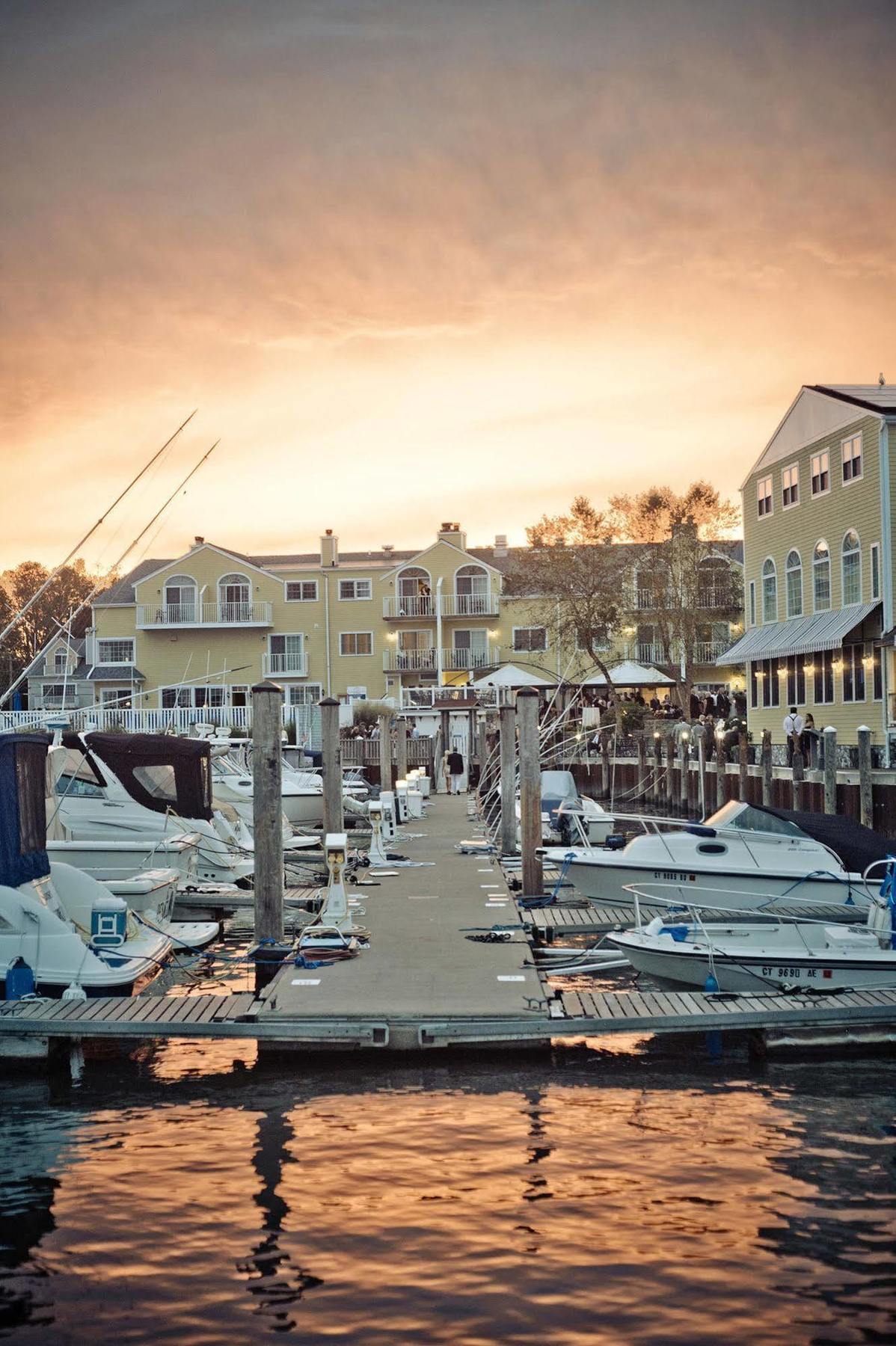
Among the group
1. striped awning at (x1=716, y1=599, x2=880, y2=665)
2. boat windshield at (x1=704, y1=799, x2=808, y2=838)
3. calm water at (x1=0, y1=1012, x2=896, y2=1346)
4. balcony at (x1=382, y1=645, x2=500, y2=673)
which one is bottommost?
calm water at (x1=0, y1=1012, x2=896, y2=1346)

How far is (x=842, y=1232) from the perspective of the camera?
27.4 feet

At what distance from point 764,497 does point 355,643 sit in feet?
99.0

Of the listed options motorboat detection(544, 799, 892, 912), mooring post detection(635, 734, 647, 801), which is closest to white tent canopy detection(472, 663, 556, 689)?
mooring post detection(635, 734, 647, 801)

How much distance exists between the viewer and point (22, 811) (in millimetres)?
14406

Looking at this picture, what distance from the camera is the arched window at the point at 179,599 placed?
72.4 metres

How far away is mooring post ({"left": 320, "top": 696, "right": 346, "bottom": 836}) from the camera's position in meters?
22.0

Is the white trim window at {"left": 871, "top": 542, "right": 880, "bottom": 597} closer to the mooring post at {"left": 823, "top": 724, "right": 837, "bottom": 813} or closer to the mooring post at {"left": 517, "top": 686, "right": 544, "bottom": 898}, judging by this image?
the mooring post at {"left": 823, "top": 724, "right": 837, "bottom": 813}

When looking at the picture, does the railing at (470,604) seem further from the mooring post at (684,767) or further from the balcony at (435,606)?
the mooring post at (684,767)

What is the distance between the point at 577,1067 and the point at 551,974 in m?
3.81

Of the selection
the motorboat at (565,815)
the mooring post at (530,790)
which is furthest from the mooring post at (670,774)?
the mooring post at (530,790)

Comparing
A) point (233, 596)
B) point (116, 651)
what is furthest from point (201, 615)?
point (116, 651)

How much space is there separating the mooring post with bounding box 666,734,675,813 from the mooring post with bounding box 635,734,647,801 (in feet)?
3.45

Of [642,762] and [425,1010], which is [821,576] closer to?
[642,762]

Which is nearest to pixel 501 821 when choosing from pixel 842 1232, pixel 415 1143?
pixel 415 1143
